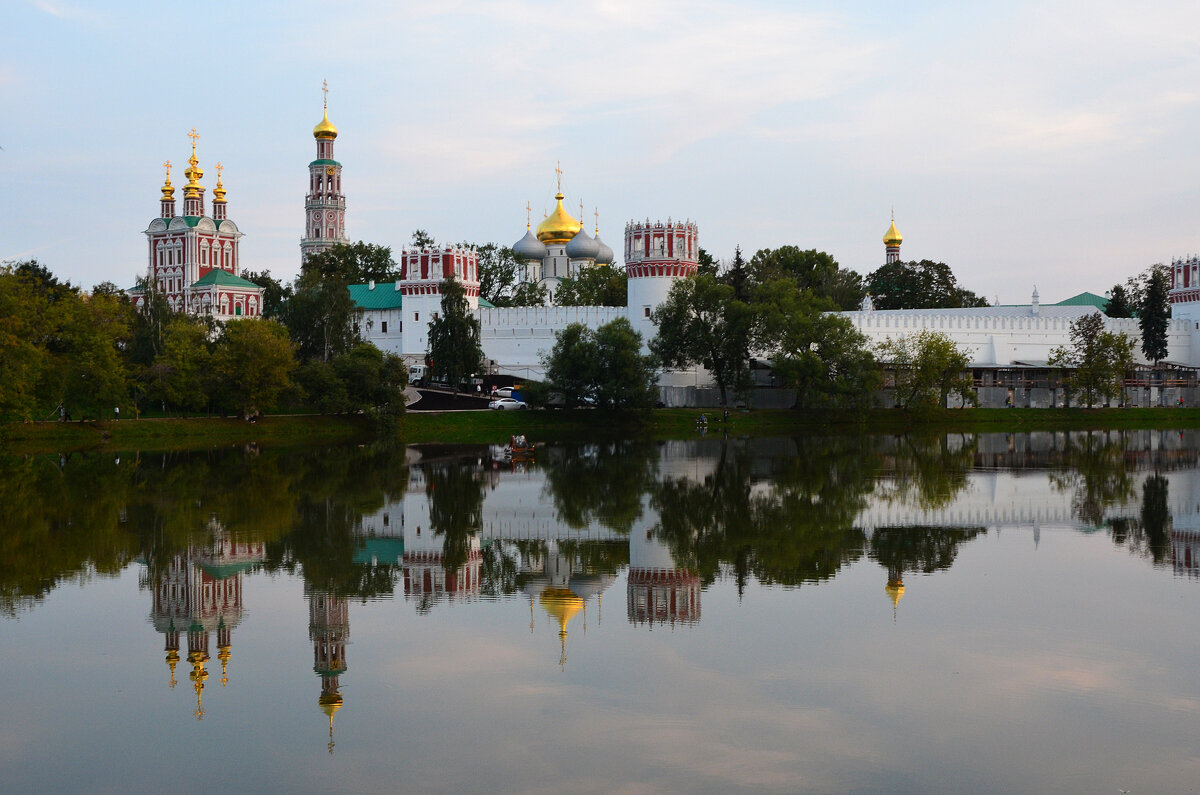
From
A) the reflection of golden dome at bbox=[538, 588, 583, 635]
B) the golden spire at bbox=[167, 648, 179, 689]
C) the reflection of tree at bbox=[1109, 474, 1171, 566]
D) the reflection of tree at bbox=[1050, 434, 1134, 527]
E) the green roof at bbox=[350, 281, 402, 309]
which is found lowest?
the golden spire at bbox=[167, 648, 179, 689]

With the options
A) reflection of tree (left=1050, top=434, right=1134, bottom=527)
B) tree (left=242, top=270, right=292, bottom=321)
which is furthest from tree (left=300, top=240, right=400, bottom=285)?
reflection of tree (left=1050, top=434, right=1134, bottom=527)

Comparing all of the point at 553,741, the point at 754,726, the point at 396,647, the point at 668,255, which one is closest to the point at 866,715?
the point at 754,726

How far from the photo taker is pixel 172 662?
9531 mm

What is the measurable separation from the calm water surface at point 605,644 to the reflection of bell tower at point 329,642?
0.15 feet

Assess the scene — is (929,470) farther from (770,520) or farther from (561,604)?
(561,604)

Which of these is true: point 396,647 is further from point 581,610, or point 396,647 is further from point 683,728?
point 683,728

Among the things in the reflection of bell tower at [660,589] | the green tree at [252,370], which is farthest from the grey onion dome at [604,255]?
the reflection of bell tower at [660,589]

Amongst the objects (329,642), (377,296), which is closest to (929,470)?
(329,642)

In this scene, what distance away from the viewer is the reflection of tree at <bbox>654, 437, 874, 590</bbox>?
44.2ft

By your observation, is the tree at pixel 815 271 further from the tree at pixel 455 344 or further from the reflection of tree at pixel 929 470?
the reflection of tree at pixel 929 470

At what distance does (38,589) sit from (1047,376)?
50.1 m

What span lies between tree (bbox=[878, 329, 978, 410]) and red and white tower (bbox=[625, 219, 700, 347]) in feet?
30.7

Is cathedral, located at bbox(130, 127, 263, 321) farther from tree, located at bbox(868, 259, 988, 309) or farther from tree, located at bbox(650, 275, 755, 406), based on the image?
tree, located at bbox(868, 259, 988, 309)

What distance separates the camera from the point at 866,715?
26.0 feet
